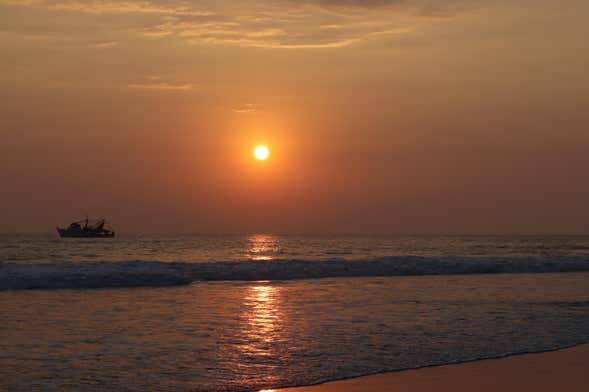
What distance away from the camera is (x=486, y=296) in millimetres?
21625

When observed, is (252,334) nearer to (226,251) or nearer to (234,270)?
(234,270)

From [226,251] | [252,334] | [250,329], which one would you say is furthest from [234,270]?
[226,251]

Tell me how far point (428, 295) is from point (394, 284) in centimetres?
560

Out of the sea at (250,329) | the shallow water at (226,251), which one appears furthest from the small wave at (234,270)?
the shallow water at (226,251)

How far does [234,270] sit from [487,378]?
24292 millimetres

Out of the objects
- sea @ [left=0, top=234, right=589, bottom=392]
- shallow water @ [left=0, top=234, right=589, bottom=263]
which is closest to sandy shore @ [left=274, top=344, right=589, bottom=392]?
sea @ [left=0, top=234, right=589, bottom=392]

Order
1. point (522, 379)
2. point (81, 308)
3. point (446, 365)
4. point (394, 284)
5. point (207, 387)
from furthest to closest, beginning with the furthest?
point (394, 284) < point (81, 308) < point (446, 365) < point (522, 379) < point (207, 387)

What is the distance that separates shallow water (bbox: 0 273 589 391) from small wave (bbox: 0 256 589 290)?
3.80 meters

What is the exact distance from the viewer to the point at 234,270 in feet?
110

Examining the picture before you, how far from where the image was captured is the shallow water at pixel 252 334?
9844mm

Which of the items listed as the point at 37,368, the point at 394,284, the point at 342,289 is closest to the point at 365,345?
the point at 37,368

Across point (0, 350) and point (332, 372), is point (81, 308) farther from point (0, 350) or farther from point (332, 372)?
point (332, 372)

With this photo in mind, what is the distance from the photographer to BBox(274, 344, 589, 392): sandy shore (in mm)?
9305

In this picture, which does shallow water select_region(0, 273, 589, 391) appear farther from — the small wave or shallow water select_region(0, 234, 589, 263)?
shallow water select_region(0, 234, 589, 263)
